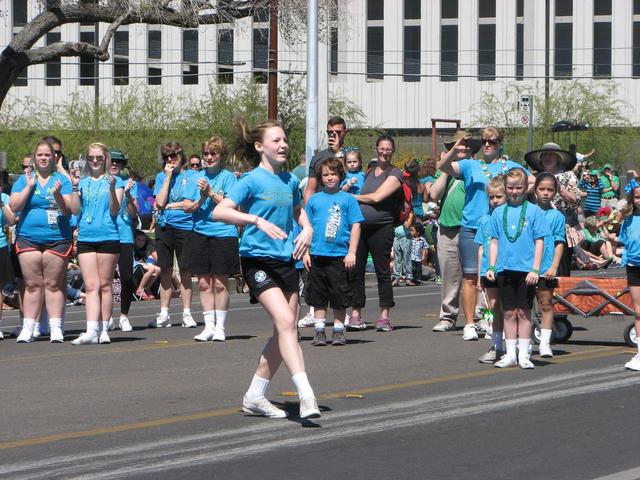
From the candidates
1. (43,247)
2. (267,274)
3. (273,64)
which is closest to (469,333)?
(43,247)

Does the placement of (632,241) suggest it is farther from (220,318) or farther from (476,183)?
(220,318)

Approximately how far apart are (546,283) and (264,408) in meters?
4.12

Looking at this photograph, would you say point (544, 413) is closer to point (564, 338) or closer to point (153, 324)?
point (564, 338)

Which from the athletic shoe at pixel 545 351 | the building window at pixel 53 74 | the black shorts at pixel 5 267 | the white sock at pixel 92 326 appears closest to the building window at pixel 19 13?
the building window at pixel 53 74

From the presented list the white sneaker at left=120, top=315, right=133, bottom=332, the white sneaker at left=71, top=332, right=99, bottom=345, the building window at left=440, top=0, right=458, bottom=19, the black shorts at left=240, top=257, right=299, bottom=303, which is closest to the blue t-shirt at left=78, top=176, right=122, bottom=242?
the white sneaker at left=71, top=332, right=99, bottom=345

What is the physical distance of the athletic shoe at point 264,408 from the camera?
30.8 feet

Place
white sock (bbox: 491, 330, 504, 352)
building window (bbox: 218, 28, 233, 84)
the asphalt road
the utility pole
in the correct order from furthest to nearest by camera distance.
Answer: building window (bbox: 218, 28, 233, 84), the utility pole, white sock (bbox: 491, 330, 504, 352), the asphalt road

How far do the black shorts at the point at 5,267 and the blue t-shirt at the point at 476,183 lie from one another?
15.8 feet

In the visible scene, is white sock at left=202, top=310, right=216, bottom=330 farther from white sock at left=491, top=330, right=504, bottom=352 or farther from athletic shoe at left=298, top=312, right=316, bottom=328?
white sock at left=491, top=330, right=504, bottom=352

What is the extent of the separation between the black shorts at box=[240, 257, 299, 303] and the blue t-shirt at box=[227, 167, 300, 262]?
0.04m

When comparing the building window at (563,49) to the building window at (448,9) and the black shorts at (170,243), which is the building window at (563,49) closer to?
the building window at (448,9)

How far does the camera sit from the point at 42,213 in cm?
1441

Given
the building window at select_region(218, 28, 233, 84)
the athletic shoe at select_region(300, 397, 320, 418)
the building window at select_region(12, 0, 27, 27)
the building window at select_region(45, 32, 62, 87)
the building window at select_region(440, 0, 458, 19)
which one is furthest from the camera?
the building window at select_region(45, 32, 62, 87)

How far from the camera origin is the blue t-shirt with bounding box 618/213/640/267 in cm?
1229
